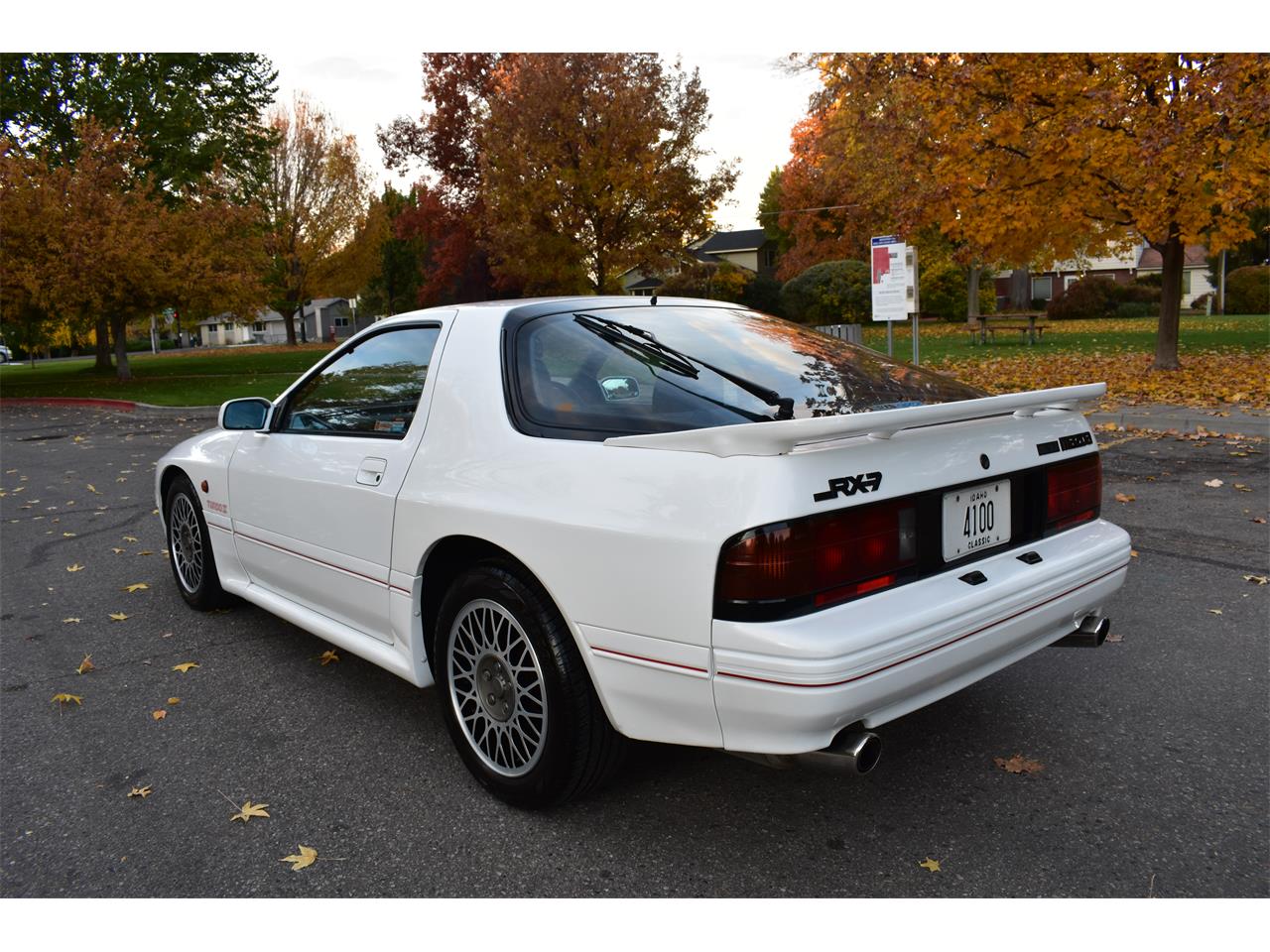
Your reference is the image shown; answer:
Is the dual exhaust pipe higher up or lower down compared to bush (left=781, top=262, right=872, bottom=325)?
lower down

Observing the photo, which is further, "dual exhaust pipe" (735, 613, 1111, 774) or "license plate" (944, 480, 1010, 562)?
"license plate" (944, 480, 1010, 562)

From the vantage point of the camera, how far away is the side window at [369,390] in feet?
11.3

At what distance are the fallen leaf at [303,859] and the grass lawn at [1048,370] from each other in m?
10.9

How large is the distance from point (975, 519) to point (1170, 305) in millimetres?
13887

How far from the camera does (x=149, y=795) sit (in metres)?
3.16

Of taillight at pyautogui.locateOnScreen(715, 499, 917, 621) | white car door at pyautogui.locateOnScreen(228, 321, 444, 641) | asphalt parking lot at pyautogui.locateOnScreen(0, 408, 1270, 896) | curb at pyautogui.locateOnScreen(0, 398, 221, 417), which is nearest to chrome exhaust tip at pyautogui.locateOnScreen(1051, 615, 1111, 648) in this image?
asphalt parking lot at pyautogui.locateOnScreen(0, 408, 1270, 896)

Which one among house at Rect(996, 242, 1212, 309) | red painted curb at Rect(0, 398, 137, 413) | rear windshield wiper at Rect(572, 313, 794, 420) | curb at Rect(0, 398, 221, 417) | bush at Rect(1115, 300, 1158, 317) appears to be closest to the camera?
rear windshield wiper at Rect(572, 313, 794, 420)

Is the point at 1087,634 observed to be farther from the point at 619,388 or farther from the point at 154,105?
the point at 154,105

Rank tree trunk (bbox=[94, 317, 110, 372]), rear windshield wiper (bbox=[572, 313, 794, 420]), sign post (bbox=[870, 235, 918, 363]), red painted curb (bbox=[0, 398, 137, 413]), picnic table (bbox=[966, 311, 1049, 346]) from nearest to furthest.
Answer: rear windshield wiper (bbox=[572, 313, 794, 420]) → sign post (bbox=[870, 235, 918, 363]) → red painted curb (bbox=[0, 398, 137, 413]) → picnic table (bbox=[966, 311, 1049, 346]) → tree trunk (bbox=[94, 317, 110, 372])

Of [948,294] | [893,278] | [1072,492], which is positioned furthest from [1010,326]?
[1072,492]

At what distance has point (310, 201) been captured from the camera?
44281mm

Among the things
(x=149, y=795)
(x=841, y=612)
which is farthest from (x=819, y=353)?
(x=149, y=795)

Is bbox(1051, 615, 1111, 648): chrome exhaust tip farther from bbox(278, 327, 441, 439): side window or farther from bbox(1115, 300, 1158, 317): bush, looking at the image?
bbox(1115, 300, 1158, 317): bush

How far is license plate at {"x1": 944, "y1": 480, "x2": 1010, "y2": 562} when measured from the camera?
8.90ft
